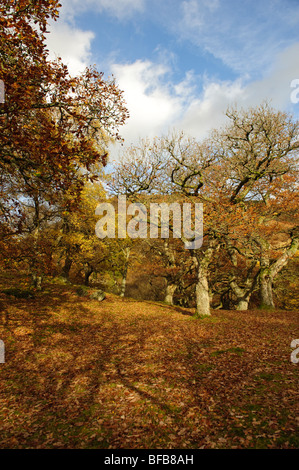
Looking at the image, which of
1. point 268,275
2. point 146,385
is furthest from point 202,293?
point 146,385

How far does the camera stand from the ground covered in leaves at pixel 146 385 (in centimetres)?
534

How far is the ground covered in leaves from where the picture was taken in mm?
5344

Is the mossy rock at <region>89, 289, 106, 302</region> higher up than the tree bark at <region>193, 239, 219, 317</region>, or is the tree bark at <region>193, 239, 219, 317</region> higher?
the tree bark at <region>193, 239, 219, 317</region>

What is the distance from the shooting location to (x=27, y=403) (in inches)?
277

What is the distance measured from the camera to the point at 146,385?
7.53 metres

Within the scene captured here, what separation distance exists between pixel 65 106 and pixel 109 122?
1.92m

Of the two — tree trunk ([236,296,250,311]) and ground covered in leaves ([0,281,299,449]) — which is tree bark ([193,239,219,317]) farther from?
tree trunk ([236,296,250,311])
